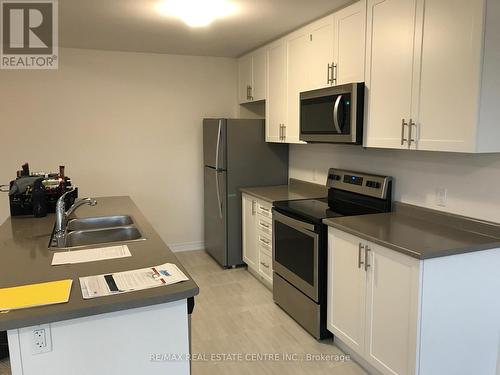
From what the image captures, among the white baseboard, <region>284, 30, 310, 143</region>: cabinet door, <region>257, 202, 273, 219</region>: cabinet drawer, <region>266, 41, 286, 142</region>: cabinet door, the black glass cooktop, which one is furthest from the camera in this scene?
the white baseboard

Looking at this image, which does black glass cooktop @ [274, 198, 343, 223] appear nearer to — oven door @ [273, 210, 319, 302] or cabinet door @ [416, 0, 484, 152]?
oven door @ [273, 210, 319, 302]

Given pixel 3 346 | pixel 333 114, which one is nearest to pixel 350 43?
pixel 333 114

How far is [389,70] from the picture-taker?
2.48m

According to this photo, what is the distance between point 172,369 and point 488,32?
209cm

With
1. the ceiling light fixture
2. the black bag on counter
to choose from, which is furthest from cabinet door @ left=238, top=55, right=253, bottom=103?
the black bag on counter

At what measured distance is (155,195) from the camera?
4812 mm

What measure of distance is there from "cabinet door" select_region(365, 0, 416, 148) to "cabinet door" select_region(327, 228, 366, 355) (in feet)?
2.27

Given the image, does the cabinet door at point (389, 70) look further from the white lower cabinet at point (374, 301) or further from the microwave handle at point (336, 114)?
the white lower cabinet at point (374, 301)

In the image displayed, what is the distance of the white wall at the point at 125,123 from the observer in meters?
4.19

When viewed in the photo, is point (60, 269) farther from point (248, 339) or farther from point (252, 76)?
point (252, 76)

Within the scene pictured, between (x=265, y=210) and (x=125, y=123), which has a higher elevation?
(x=125, y=123)

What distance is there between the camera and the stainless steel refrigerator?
4.17m

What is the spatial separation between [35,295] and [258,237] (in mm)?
2567

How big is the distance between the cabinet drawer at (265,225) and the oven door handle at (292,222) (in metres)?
0.31
